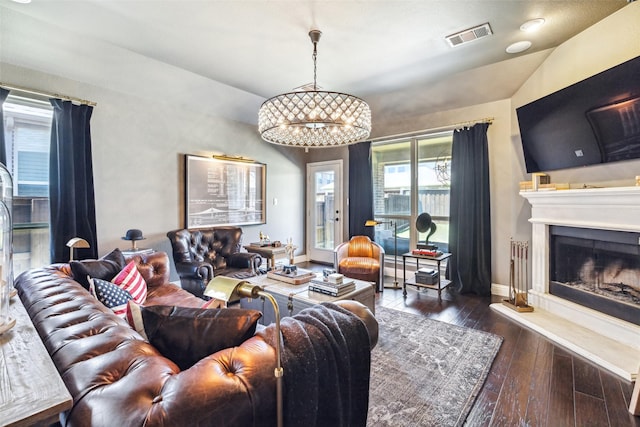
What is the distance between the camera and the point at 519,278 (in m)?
3.72

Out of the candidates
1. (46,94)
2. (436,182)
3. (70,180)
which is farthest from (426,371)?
(46,94)

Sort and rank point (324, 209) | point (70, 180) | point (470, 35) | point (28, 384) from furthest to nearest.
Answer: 1. point (324, 209)
2. point (70, 180)
3. point (470, 35)
4. point (28, 384)

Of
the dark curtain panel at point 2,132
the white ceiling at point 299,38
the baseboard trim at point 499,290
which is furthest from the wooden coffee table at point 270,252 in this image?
the baseboard trim at point 499,290

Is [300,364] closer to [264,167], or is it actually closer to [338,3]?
[338,3]

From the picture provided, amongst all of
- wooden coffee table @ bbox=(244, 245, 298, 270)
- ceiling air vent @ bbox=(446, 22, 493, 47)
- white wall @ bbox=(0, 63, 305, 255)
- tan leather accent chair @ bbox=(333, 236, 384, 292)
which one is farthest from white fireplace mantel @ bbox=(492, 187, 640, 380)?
white wall @ bbox=(0, 63, 305, 255)

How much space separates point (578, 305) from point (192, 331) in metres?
3.65

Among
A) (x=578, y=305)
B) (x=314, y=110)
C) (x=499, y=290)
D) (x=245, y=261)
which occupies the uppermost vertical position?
(x=314, y=110)

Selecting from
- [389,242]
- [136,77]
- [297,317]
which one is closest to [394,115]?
[389,242]

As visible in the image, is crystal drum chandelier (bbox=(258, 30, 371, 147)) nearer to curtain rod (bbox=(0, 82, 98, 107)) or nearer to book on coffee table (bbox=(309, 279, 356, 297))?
book on coffee table (bbox=(309, 279, 356, 297))

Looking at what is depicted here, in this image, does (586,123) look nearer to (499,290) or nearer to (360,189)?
(499,290)

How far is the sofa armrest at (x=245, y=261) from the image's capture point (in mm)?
3693

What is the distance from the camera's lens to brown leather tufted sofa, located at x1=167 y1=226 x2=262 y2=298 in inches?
127

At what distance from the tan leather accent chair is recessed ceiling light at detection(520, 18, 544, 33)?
9.12 feet

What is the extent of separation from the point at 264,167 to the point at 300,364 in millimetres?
4509
